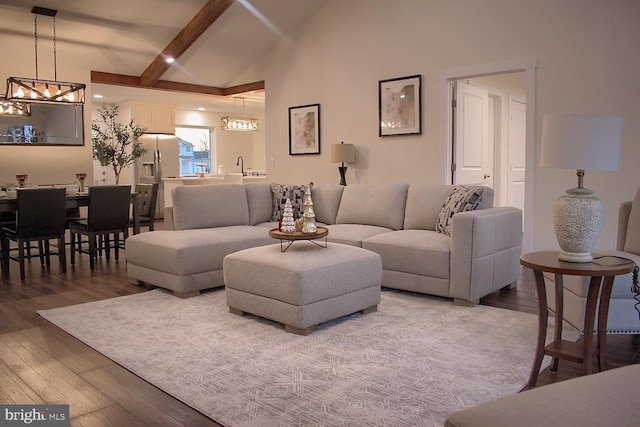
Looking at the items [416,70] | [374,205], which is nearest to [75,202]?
[374,205]

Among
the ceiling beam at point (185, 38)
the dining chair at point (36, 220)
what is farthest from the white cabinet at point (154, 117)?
the dining chair at point (36, 220)

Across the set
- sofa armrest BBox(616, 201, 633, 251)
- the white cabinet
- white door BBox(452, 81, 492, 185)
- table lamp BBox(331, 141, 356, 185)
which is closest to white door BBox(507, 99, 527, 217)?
white door BBox(452, 81, 492, 185)

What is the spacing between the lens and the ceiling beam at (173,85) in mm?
7634

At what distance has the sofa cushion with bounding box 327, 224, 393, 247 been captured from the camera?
14.8 ft

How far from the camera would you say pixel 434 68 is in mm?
6039

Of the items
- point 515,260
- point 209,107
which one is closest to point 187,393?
point 515,260

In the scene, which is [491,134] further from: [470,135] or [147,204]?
[147,204]

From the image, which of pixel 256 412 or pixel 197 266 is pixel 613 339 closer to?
pixel 256 412

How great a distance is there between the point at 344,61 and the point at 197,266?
395 centimetres

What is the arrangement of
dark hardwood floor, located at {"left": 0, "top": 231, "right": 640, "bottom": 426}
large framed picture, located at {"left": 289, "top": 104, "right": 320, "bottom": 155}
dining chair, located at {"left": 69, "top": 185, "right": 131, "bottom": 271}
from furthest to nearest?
large framed picture, located at {"left": 289, "top": 104, "right": 320, "bottom": 155}, dining chair, located at {"left": 69, "top": 185, "right": 131, "bottom": 271}, dark hardwood floor, located at {"left": 0, "top": 231, "right": 640, "bottom": 426}

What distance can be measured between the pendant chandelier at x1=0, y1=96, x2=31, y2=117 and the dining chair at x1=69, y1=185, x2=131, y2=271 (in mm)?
1985

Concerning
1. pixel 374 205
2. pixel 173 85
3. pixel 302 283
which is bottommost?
pixel 302 283

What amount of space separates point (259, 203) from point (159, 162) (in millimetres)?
5618

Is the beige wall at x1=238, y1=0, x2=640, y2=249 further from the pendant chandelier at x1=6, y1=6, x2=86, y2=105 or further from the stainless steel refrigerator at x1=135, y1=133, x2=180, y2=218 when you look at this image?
the stainless steel refrigerator at x1=135, y1=133, x2=180, y2=218
